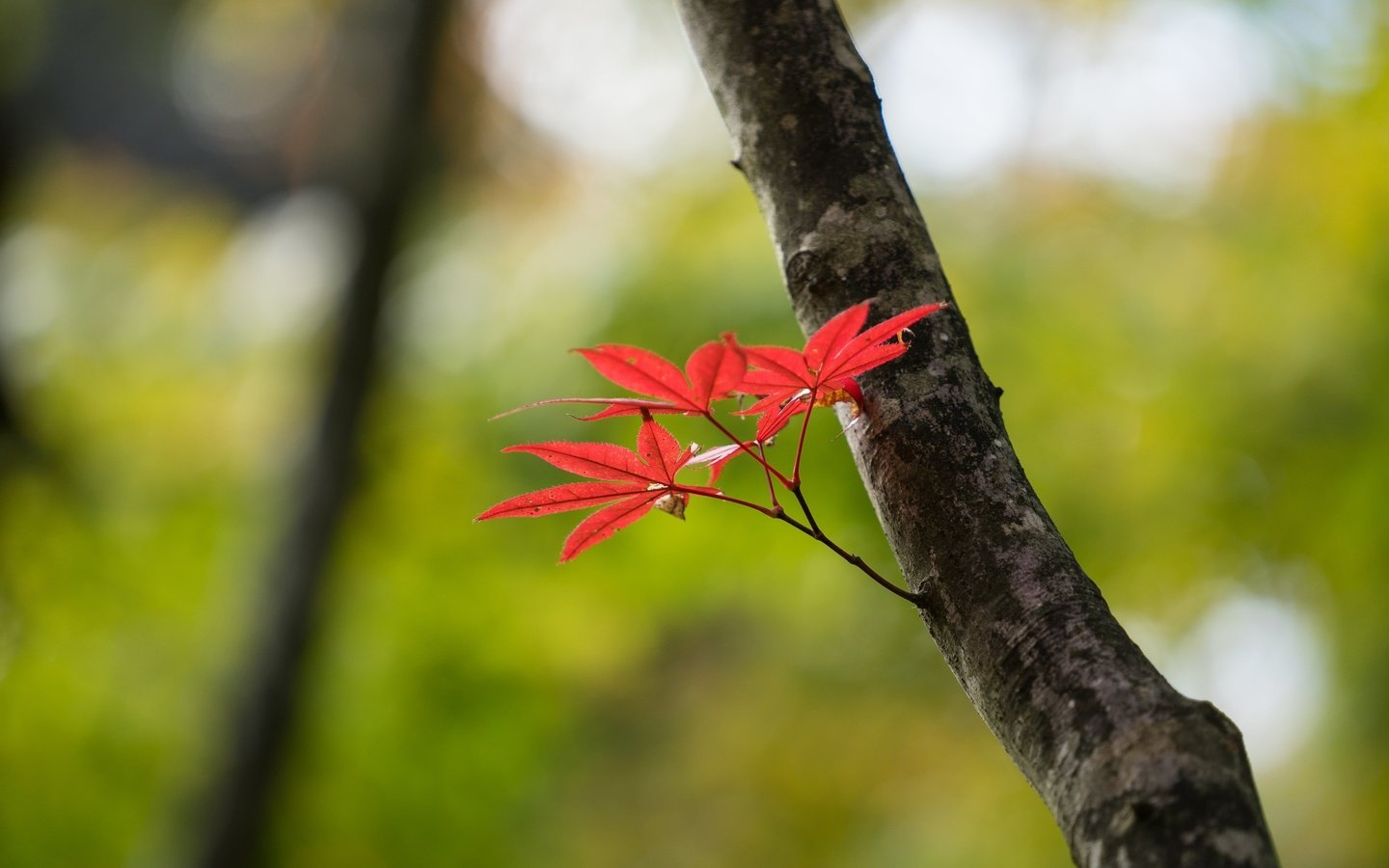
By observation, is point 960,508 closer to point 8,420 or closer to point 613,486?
point 613,486

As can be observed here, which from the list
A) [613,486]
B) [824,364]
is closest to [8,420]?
[613,486]

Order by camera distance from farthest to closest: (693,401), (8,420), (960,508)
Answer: (8,420)
(693,401)
(960,508)

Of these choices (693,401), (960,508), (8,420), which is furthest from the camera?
(8,420)

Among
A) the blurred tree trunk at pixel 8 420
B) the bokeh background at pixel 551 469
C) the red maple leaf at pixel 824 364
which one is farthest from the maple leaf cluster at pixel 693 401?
the blurred tree trunk at pixel 8 420

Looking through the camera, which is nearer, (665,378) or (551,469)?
(665,378)

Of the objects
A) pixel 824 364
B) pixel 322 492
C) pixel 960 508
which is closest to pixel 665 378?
pixel 824 364

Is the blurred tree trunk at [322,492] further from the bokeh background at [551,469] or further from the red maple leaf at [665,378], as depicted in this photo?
the red maple leaf at [665,378]

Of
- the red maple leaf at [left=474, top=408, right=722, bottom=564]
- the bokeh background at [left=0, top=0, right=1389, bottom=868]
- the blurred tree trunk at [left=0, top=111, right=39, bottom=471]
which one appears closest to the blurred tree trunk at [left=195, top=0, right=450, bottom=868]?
the bokeh background at [left=0, top=0, right=1389, bottom=868]

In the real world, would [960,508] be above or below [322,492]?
below
